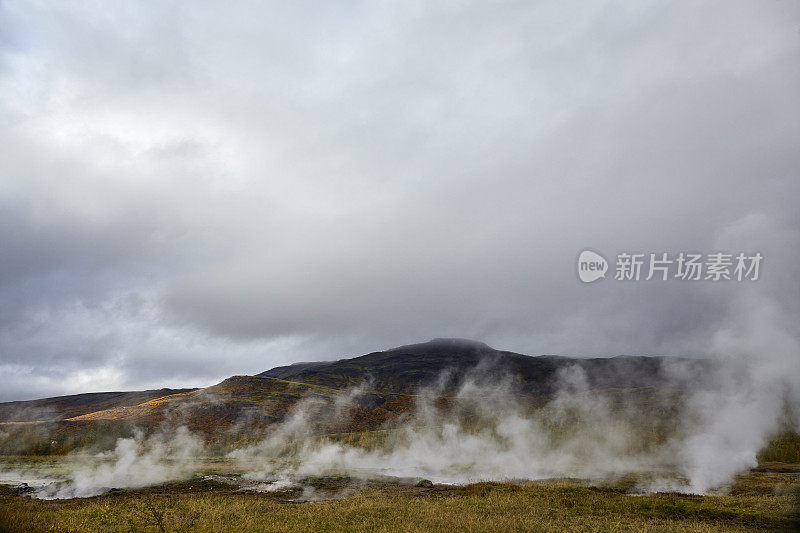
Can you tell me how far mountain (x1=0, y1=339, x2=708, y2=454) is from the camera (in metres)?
83.8

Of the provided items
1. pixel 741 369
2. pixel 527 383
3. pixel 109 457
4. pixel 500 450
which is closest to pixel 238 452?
pixel 109 457

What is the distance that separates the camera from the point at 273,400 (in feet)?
342

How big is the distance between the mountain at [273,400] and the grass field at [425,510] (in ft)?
183

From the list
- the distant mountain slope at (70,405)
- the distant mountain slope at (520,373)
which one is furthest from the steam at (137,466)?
the distant mountain slope at (520,373)

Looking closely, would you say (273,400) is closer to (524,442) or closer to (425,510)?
(524,442)

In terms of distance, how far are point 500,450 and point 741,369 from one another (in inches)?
1437

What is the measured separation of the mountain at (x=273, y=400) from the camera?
83.8 meters

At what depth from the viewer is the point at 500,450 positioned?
71.2 metres

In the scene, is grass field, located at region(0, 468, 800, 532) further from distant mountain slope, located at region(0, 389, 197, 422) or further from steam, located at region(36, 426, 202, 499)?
distant mountain slope, located at region(0, 389, 197, 422)

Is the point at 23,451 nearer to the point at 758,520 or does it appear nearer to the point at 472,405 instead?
the point at 472,405

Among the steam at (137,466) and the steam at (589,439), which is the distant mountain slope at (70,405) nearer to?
the steam at (137,466)

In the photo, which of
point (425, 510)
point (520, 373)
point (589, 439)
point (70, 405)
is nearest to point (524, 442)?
point (589, 439)

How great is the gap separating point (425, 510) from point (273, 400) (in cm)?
8706

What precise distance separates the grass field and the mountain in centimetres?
5571
